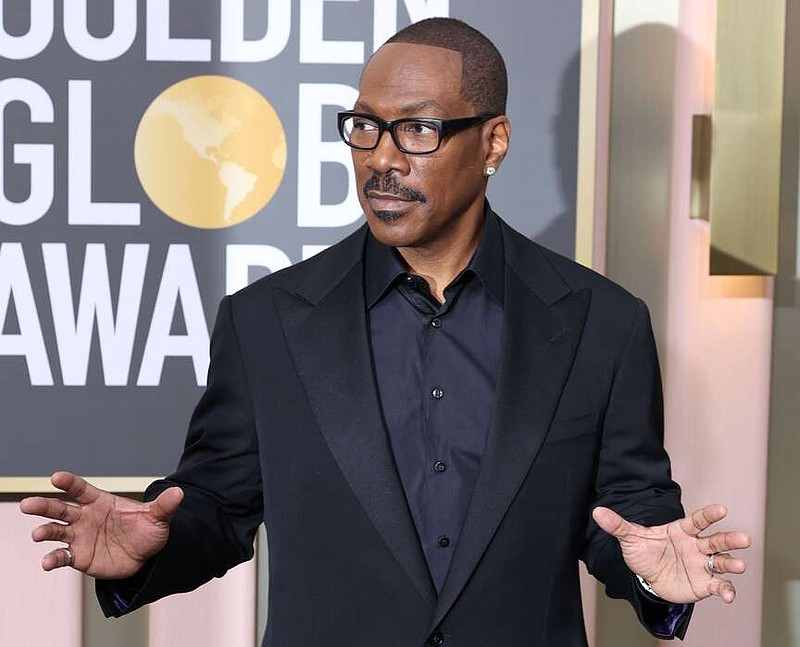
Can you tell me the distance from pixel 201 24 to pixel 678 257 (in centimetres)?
80

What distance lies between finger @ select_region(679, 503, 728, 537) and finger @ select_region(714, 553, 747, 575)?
0.09 ft

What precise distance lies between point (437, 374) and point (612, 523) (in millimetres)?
244

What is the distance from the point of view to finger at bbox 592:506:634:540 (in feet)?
3.47

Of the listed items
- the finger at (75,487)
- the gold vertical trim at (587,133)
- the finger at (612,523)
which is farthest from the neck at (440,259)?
the gold vertical trim at (587,133)

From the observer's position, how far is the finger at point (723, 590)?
3.31ft

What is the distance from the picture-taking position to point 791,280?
5.98 feet

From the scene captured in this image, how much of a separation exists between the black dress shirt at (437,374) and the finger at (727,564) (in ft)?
0.81

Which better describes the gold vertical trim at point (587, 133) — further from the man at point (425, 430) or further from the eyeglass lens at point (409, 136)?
the eyeglass lens at point (409, 136)

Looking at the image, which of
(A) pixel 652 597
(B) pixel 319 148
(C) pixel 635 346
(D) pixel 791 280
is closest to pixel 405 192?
(C) pixel 635 346

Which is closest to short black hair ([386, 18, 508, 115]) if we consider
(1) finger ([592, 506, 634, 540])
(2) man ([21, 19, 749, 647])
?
(2) man ([21, 19, 749, 647])

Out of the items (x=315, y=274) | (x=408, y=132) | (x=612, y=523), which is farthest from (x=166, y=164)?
(x=612, y=523)

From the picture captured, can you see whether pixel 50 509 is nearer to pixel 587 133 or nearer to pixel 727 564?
pixel 727 564

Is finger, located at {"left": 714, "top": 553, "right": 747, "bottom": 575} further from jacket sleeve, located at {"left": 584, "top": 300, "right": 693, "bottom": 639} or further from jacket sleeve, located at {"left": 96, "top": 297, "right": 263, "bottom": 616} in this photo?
jacket sleeve, located at {"left": 96, "top": 297, "right": 263, "bottom": 616}

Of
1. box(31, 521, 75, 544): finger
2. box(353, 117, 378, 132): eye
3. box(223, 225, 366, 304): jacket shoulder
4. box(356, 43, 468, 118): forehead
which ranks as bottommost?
box(31, 521, 75, 544): finger
